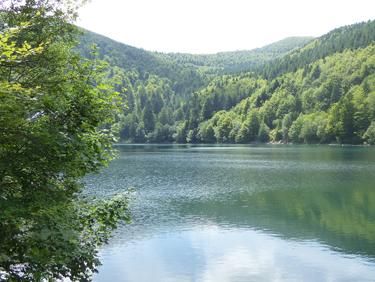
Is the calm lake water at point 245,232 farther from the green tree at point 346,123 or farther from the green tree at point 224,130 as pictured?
the green tree at point 224,130

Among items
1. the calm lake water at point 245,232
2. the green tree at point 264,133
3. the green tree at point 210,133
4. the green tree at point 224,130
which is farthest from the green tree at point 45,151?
the green tree at point 210,133

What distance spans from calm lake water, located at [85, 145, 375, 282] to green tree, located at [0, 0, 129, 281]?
7745 mm

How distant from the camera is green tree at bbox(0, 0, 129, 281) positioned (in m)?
7.84

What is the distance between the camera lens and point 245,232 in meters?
22.6

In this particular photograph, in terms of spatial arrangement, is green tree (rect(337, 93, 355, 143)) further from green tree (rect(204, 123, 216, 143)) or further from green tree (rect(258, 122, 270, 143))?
green tree (rect(204, 123, 216, 143))

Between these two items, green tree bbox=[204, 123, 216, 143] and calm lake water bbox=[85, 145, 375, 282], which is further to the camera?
green tree bbox=[204, 123, 216, 143]

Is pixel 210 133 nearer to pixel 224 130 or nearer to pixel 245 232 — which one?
pixel 224 130

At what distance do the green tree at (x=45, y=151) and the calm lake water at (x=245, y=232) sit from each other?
7.74 metres

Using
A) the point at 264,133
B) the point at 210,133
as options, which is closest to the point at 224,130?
the point at 210,133

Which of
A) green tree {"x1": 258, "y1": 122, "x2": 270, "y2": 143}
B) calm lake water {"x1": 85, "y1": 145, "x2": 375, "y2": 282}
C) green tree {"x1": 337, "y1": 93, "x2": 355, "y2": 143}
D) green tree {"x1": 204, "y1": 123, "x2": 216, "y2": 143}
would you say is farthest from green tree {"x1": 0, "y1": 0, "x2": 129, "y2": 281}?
green tree {"x1": 204, "y1": 123, "x2": 216, "y2": 143}

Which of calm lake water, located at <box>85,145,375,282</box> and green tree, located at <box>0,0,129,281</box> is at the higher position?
green tree, located at <box>0,0,129,281</box>

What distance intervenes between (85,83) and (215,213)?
19561 millimetres

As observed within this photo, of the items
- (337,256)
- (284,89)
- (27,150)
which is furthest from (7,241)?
(284,89)

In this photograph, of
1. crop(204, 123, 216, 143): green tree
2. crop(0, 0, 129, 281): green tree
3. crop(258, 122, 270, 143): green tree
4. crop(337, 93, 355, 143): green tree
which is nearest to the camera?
crop(0, 0, 129, 281): green tree
